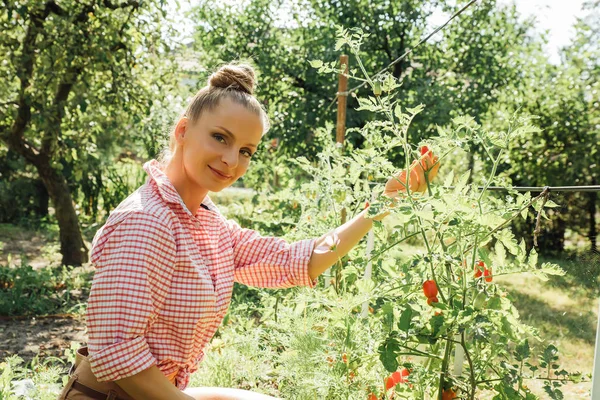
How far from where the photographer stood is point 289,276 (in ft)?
5.94

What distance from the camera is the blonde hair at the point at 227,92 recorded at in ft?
5.09

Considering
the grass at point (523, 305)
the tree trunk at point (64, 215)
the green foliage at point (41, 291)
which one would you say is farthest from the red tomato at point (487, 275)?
the tree trunk at point (64, 215)

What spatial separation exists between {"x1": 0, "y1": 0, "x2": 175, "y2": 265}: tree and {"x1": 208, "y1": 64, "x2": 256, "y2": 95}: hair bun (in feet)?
12.1

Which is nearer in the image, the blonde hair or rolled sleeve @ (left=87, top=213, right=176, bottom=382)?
rolled sleeve @ (left=87, top=213, right=176, bottom=382)

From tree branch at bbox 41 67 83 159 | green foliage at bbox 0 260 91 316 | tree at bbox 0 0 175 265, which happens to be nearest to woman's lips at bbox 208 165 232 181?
green foliage at bbox 0 260 91 316

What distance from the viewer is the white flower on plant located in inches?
67.9

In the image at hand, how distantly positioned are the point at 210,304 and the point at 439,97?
182 inches

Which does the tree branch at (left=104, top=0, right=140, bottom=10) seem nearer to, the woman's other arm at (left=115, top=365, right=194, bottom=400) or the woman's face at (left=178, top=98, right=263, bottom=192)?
the woman's face at (left=178, top=98, right=263, bottom=192)

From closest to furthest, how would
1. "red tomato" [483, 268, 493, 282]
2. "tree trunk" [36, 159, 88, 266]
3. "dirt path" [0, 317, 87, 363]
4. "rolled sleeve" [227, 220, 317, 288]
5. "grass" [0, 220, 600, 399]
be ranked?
Result: "red tomato" [483, 268, 493, 282], "rolled sleeve" [227, 220, 317, 288], "grass" [0, 220, 600, 399], "dirt path" [0, 317, 87, 363], "tree trunk" [36, 159, 88, 266]

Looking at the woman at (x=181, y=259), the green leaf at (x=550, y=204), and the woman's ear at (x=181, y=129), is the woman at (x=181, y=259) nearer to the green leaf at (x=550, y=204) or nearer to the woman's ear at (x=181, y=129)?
the woman's ear at (x=181, y=129)

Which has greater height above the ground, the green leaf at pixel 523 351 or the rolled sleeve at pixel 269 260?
the rolled sleeve at pixel 269 260

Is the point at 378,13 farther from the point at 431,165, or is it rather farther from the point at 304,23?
the point at 431,165

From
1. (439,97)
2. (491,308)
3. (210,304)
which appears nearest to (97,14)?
(439,97)

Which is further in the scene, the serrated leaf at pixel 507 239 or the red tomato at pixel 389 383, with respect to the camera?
the red tomato at pixel 389 383
